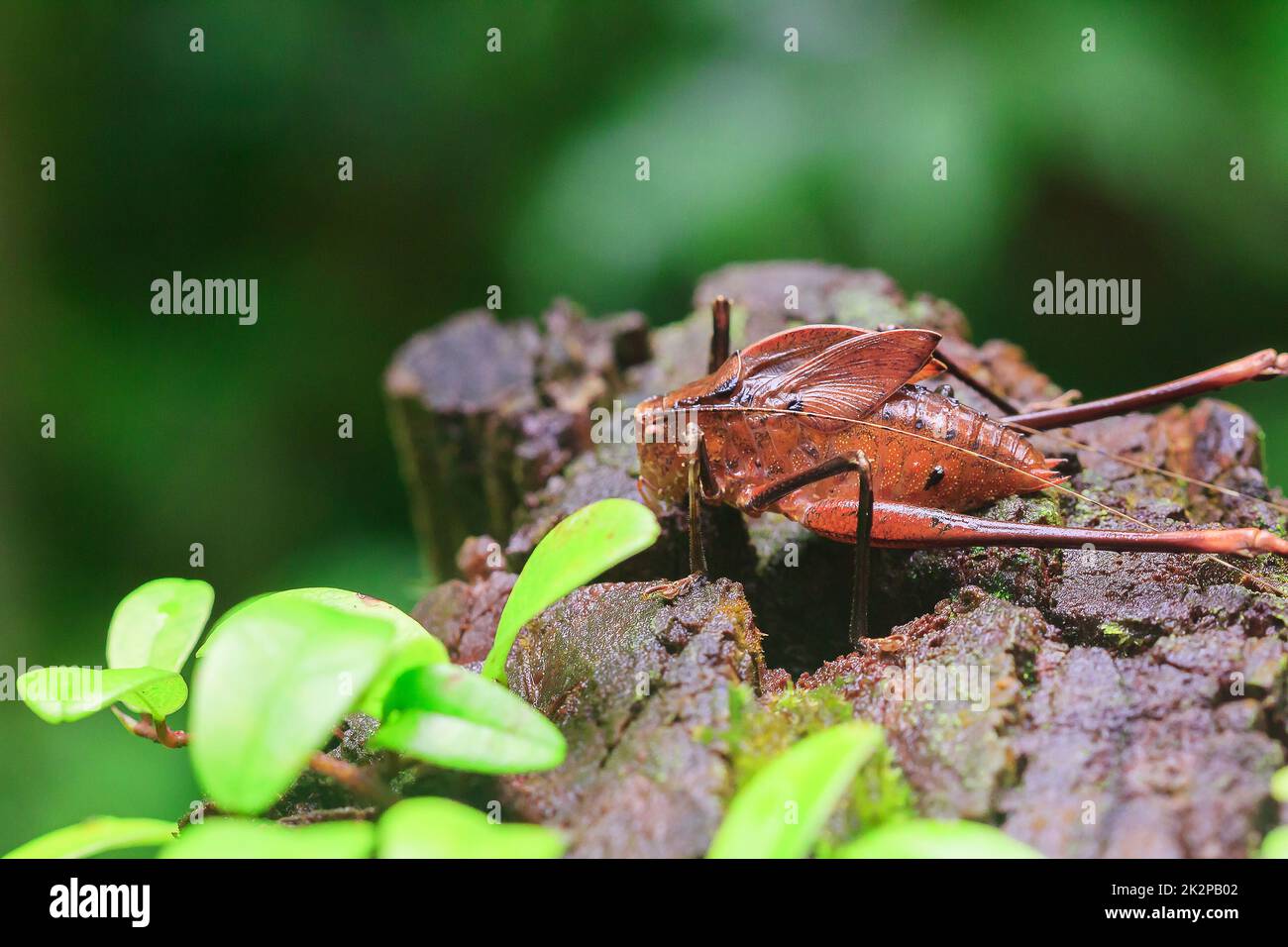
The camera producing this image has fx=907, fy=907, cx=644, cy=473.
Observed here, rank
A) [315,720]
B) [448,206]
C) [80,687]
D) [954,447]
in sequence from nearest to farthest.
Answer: [315,720], [80,687], [954,447], [448,206]

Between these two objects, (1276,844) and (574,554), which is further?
(574,554)

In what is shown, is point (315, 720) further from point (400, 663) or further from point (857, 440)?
point (857, 440)

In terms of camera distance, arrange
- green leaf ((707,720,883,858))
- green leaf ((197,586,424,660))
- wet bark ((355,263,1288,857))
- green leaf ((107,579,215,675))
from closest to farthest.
A: 1. green leaf ((707,720,883,858))
2. wet bark ((355,263,1288,857))
3. green leaf ((197,586,424,660))
4. green leaf ((107,579,215,675))

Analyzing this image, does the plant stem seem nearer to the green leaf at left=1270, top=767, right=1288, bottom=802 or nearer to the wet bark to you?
the wet bark

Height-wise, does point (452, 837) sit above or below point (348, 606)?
below

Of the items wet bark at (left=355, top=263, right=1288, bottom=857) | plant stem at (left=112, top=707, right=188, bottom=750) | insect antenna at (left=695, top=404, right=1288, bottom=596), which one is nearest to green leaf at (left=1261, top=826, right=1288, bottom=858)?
wet bark at (left=355, top=263, right=1288, bottom=857)

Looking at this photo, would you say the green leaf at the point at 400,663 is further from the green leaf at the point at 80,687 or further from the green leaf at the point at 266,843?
the green leaf at the point at 80,687

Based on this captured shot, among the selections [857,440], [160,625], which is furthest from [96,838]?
[857,440]
